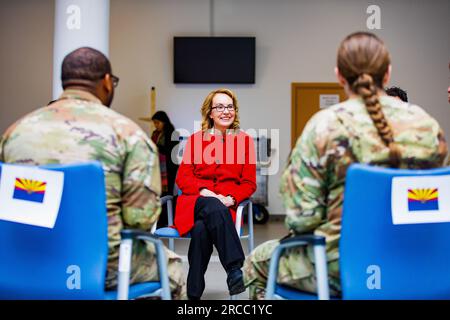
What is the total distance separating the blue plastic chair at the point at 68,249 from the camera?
1788 millimetres

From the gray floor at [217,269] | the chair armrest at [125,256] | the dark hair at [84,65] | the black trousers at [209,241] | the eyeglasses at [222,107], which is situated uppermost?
the dark hair at [84,65]

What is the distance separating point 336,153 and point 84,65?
2.81 ft

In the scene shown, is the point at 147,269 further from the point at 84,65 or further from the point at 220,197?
the point at 220,197

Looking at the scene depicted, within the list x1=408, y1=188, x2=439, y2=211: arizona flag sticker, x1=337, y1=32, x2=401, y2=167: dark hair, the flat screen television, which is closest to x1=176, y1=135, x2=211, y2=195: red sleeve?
x1=337, y1=32, x2=401, y2=167: dark hair

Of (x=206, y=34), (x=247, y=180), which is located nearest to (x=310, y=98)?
(x=206, y=34)

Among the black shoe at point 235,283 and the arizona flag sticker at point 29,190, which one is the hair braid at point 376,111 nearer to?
the arizona flag sticker at point 29,190

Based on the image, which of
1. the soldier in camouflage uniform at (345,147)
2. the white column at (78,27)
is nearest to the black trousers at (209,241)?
the soldier in camouflage uniform at (345,147)

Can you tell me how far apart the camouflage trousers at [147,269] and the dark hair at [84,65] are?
57 centimetres

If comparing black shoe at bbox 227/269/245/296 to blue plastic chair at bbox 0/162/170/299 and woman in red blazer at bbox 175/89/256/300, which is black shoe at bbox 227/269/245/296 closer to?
woman in red blazer at bbox 175/89/256/300

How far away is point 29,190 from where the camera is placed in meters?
1.79

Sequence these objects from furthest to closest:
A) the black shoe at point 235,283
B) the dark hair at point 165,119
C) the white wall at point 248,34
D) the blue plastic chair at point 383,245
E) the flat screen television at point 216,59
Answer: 1. the white wall at point 248,34
2. the flat screen television at point 216,59
3. the dark hair at point 165,119
4. the black shoe at point 235,283
5. the blue plastic chair at point 383,245

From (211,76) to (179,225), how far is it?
488 centimetres

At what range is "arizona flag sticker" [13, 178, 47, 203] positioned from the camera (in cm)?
177
